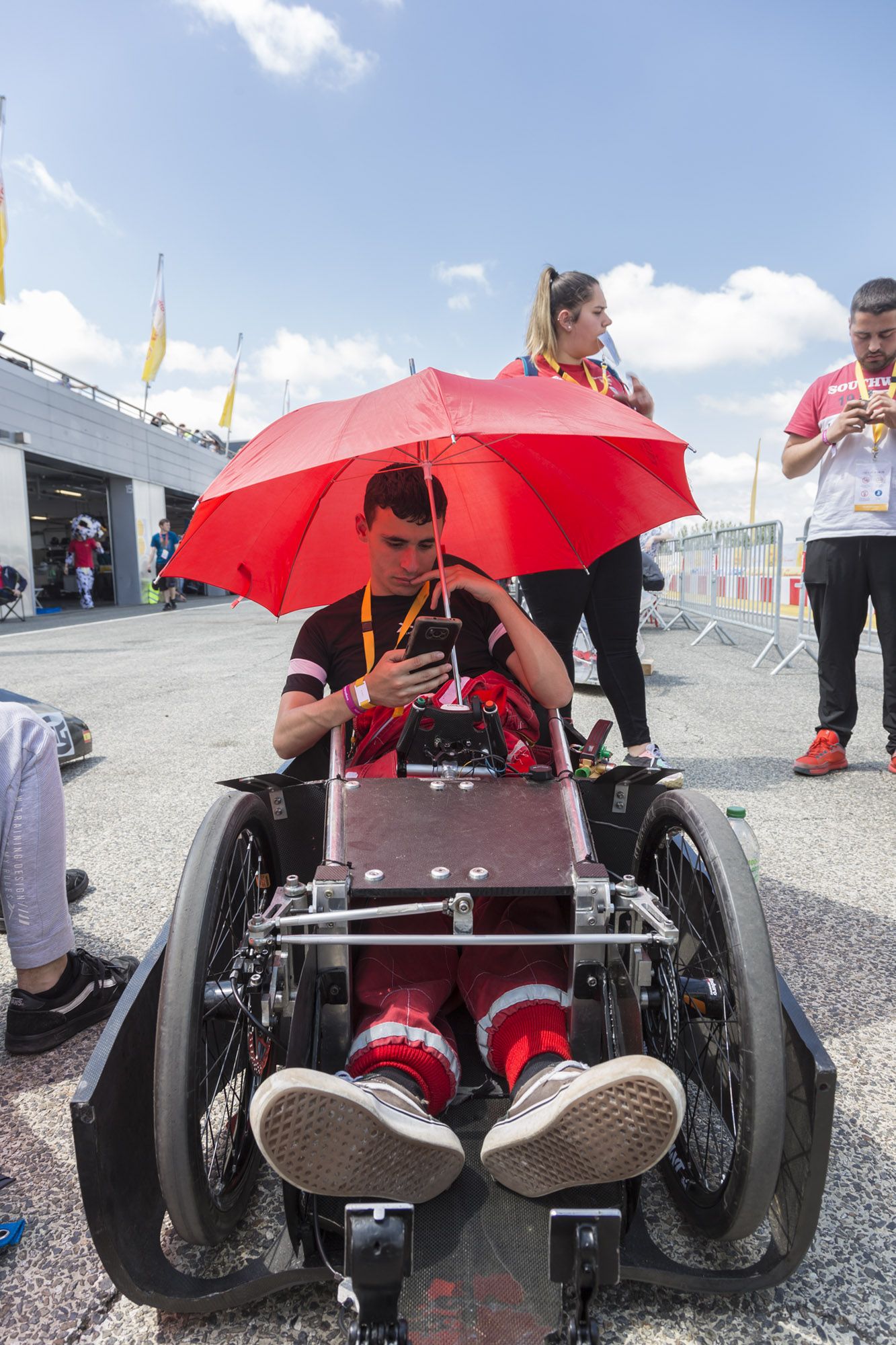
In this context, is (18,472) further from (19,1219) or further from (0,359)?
(19,1219)

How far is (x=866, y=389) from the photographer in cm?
432

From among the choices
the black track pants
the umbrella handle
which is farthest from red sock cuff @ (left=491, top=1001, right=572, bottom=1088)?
the black track pants

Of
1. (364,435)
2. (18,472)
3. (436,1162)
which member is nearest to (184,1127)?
(436,1162)

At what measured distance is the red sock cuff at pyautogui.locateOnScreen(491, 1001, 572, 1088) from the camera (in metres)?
1.52

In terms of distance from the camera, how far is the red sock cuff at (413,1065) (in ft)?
4.89

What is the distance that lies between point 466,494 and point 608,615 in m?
1.19

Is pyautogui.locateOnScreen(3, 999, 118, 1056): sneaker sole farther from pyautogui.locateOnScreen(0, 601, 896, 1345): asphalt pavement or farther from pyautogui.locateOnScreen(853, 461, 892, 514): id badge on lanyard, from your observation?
pyautogui.locateOnScreen(853, 461, 892, 514): id badge on lanyard

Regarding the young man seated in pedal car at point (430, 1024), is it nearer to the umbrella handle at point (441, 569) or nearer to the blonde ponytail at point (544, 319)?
the umbrella handle at point (441, 569)

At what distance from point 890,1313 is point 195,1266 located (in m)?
1.19

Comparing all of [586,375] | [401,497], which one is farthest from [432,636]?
[586,375]

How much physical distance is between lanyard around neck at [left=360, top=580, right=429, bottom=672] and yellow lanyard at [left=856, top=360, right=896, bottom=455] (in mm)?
3074

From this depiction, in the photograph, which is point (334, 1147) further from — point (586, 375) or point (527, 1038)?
point (586, 375)

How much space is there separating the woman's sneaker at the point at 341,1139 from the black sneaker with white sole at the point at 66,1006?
1185mm

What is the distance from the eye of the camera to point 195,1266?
151cm
